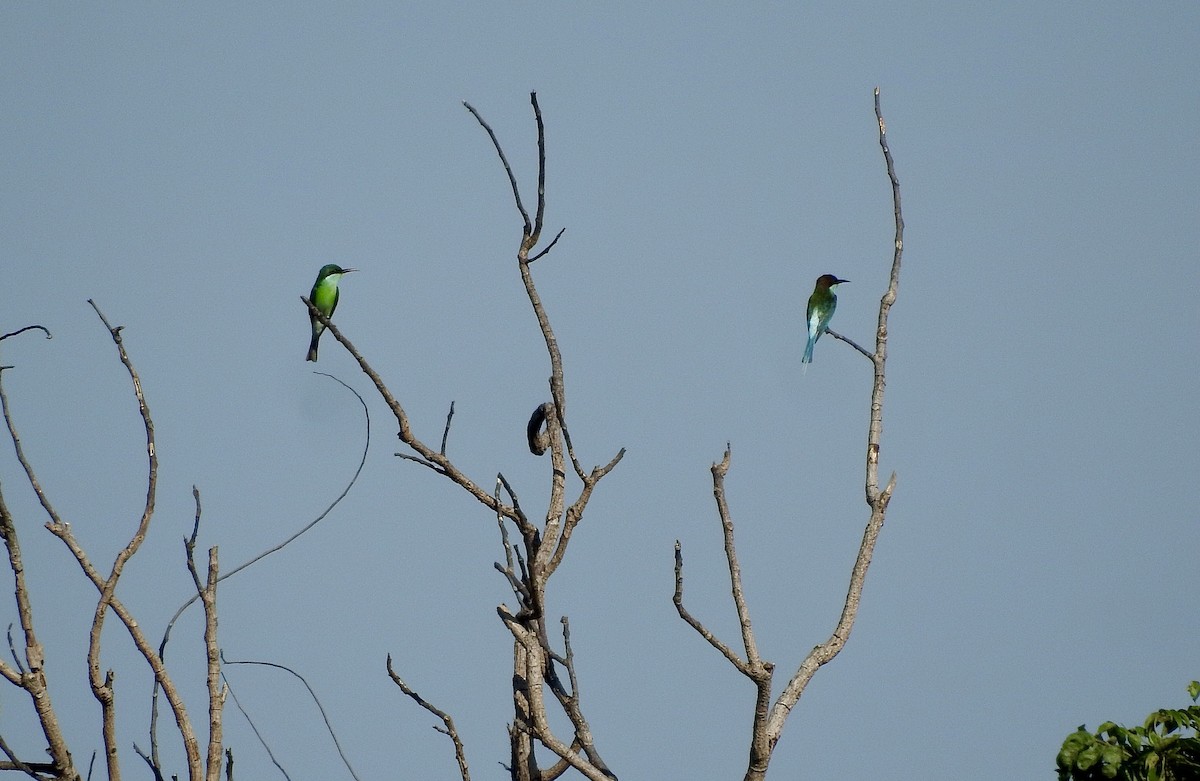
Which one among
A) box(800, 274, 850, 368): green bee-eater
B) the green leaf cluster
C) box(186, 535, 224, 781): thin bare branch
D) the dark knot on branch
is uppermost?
box(800, 274, 850, 368): green bee-eater

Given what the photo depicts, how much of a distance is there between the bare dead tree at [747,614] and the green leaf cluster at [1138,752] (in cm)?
72

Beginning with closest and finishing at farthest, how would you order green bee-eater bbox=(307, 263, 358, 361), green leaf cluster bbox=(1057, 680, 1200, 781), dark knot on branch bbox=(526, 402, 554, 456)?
green leaf cluster bbox=(1057, 680, 1200, 781), dark knot on branch bbox=(526, 402, 554, 456), green bee-eater bbox=(307, 263, 358, 361)

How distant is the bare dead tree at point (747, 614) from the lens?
3.89 m

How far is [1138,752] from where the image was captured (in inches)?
141

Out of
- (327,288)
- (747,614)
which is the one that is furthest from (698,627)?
(327,288)

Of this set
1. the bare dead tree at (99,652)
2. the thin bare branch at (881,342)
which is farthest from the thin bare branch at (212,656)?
Result: the thin bare branch at (881,342)

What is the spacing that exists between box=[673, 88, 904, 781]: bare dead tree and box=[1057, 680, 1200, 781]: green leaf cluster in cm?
72

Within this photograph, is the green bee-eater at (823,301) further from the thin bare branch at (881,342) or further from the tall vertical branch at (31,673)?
the tall vertical branch at (31,673)

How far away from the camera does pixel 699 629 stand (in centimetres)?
396

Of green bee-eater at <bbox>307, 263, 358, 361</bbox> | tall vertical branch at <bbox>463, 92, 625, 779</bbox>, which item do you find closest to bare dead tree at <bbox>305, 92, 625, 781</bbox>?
tall vertical branch at <bbox>463, 92, 625, 779</bbox>

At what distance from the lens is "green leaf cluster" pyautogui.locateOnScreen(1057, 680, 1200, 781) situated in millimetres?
3529

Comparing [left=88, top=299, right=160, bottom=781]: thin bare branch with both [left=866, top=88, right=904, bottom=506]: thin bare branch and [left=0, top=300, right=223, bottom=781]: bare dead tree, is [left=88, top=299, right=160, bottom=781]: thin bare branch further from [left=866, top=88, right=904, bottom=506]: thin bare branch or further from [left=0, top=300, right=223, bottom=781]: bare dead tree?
[left=866, top=88, right=904, bottom=506]: thin bare branch

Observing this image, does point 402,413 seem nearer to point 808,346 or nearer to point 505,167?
point 505,167

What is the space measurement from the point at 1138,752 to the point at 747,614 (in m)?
1.05
